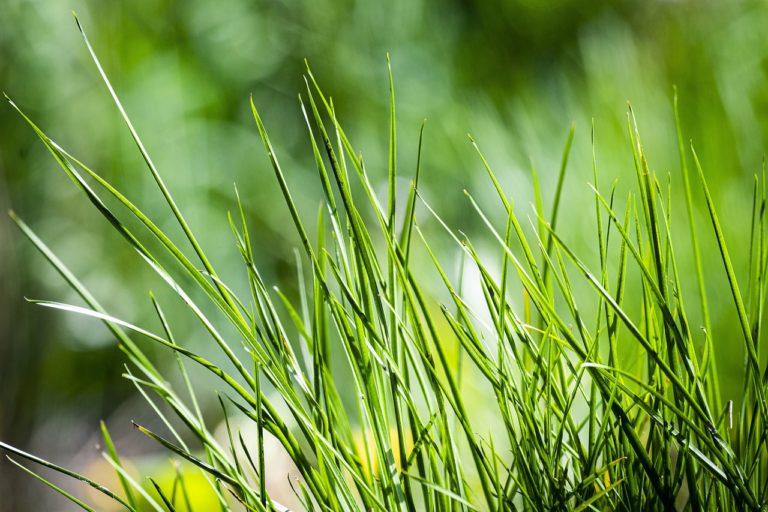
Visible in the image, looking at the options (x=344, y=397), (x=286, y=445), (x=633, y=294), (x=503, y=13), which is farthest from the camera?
(x=503, y=13)

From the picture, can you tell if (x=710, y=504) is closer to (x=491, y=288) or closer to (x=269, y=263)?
(x=491, y=288)

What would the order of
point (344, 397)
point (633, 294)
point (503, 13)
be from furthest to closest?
1. point (503, 13)
2. point (344, 397)
3. point (633, 294)

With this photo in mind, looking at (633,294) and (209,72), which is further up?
(209,72)

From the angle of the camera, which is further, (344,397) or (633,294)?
(344,397)

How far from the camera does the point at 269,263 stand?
632 mm

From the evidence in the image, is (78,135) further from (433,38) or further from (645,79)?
(645,79)

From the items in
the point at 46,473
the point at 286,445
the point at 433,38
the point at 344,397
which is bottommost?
the point at 46,473

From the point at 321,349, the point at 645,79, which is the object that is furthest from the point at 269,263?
the point at 321,349

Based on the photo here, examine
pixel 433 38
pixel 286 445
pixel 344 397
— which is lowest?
pixel 344 397

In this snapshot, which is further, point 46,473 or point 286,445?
point 46,473

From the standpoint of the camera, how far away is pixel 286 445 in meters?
0.09

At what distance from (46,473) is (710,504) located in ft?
2.00

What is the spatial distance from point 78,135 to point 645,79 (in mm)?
459

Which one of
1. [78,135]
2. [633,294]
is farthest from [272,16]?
[633,294]
